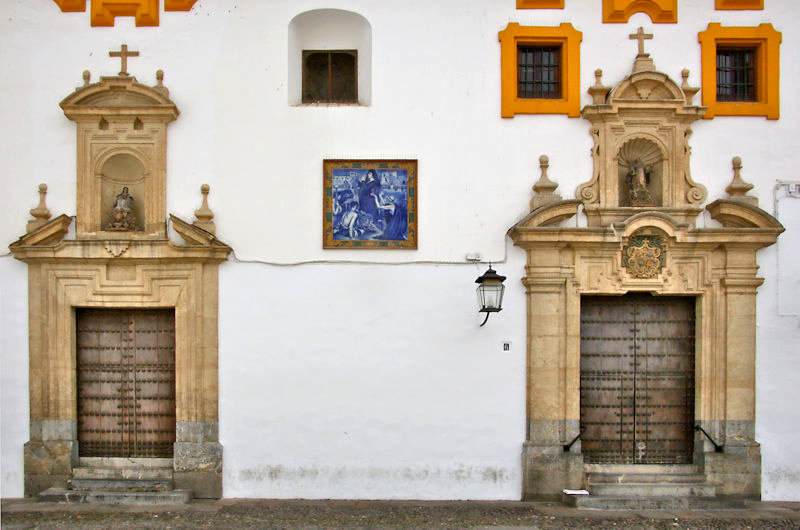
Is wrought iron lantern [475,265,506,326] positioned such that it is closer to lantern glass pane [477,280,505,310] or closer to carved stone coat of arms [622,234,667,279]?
lantern glass pane [477,280,505,310]

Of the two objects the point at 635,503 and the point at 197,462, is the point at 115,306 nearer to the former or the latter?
the point at 197,462

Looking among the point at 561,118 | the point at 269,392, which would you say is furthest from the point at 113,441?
the point at 561,118

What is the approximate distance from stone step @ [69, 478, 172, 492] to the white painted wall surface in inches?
29.7

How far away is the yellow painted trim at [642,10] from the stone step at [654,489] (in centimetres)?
550

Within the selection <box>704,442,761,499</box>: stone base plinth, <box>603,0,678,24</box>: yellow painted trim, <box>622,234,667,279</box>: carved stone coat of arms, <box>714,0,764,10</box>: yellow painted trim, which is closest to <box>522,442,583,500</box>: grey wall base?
<box>704,442,761,499</box>: stone base plinth

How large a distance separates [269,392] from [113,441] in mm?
2055

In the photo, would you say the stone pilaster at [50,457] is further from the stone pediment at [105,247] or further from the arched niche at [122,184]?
the arched niche at [122,184]

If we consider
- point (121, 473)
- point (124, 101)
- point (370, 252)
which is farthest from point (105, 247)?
point (370, 252)

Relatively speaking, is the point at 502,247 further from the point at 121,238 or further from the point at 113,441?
the point at 113,441

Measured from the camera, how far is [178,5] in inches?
306

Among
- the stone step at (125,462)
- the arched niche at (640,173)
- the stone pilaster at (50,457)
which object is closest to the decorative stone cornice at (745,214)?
the arched niche at (640,173)

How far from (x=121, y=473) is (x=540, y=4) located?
7559 mm

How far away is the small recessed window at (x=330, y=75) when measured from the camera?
821cm

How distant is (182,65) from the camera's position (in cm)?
780
